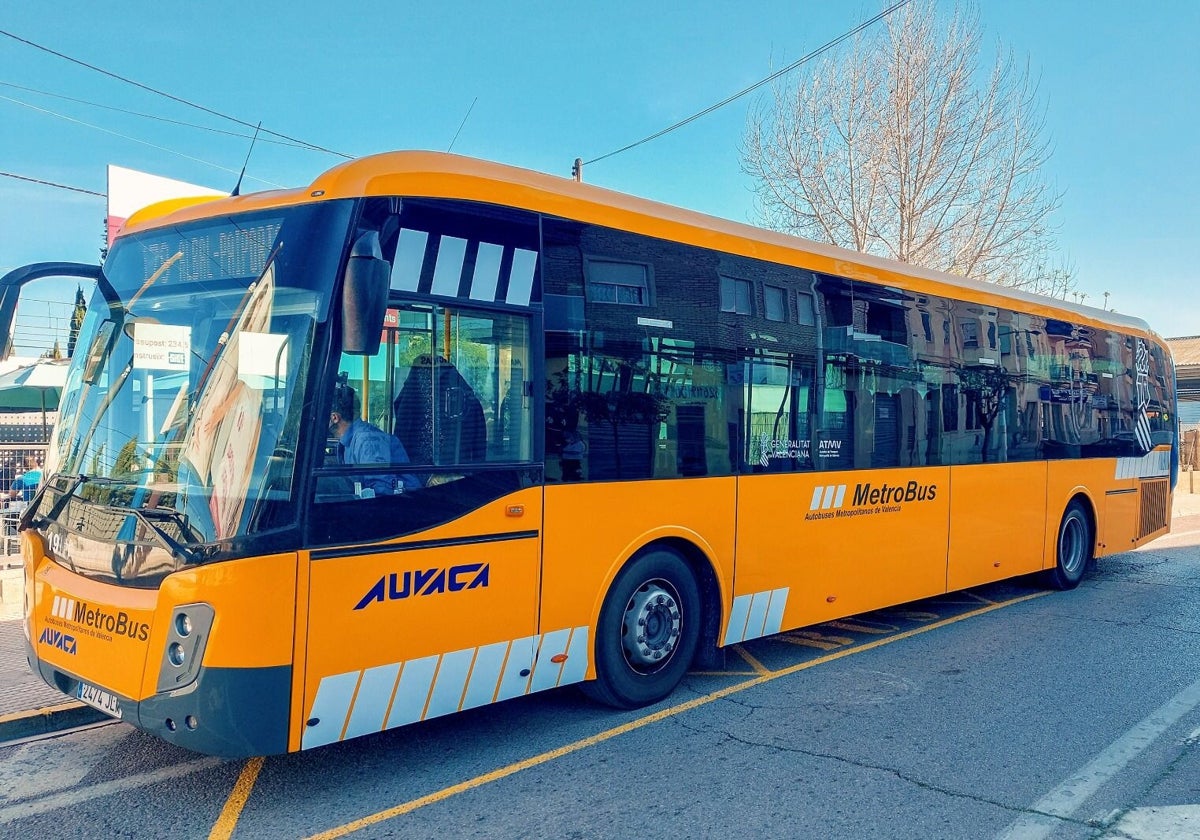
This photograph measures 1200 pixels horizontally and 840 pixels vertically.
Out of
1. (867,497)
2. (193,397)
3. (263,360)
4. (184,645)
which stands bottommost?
(184,645)

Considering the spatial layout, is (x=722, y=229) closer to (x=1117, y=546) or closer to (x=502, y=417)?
(x=502, y=417)

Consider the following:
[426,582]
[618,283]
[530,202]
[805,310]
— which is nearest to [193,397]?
[426,582]

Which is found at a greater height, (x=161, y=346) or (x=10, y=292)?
(x=10, y=292)

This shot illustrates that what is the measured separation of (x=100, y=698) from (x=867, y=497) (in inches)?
221

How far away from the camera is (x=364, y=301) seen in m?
4.29

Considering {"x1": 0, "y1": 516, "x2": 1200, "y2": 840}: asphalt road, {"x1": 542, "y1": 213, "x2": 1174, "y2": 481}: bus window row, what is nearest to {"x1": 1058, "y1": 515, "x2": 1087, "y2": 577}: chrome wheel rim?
{"x1": 542, "y1": 213, "x2": 1174, "y2": 481}: bus window row

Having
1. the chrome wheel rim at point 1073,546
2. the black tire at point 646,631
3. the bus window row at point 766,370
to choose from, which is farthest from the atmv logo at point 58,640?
the chrome wheel rim at point 1073,546

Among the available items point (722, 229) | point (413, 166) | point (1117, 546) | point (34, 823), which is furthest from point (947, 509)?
point (34, 823)

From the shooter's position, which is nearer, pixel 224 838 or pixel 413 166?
pixel 224 838

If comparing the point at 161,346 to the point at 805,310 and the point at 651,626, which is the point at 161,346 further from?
the point at 805,310

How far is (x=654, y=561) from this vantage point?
6051 mm

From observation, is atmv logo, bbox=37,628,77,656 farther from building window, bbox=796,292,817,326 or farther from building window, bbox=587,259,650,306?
building window, bbox=796,292,817,326

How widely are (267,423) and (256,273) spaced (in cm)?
78

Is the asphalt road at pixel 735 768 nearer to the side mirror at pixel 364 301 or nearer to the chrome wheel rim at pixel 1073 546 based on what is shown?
the side mirror at pixel 364 301
